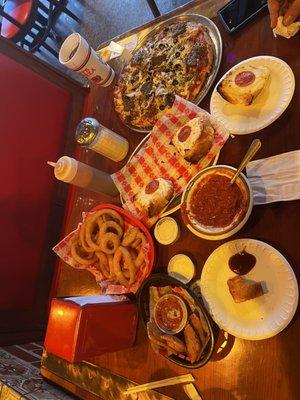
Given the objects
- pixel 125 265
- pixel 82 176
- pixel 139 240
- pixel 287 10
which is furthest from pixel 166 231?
pixel 287 10

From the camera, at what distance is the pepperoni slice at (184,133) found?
1687 millimetres

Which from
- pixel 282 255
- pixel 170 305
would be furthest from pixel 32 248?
pixel 282 255

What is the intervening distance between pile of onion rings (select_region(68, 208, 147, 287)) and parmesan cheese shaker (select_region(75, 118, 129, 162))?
39 cm

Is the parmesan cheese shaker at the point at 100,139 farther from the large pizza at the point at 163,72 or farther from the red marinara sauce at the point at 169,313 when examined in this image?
the red marinara sauce at the point at 169,313

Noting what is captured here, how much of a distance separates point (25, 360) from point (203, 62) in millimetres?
2463

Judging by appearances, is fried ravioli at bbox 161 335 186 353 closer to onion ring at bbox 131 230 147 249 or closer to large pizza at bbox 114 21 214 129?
onion ring at bbox 131 230 147 249

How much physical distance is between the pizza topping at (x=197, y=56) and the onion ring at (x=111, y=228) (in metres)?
1.01

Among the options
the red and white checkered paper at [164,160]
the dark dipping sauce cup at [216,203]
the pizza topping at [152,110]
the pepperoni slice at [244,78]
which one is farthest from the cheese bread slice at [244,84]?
the pizza topping at [152,110]

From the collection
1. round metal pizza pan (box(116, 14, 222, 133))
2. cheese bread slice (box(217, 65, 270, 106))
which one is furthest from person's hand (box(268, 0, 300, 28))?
round metal pizza pan (box(116, 14, 222, 133))

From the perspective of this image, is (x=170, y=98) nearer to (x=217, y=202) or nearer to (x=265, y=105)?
(x=265, y=105)

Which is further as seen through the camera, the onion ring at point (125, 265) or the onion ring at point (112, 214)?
the onion ring at point (112, 214)

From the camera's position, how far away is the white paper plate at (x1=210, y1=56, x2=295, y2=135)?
1.50 m

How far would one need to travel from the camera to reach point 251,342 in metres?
1.35

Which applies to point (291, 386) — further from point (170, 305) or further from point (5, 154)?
point (5, 154)
